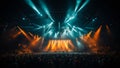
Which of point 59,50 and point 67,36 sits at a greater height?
point 67,36

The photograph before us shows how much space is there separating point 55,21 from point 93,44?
6748 mm

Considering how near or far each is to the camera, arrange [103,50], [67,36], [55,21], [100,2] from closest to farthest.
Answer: [100,2] < [55,21] < [103,50] < [67,36]

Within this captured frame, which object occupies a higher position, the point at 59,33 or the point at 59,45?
the point at 59,33

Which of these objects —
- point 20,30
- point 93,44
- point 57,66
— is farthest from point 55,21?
point 57,66

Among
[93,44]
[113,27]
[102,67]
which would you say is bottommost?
[102,67]

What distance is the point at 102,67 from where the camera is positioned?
27.4ft

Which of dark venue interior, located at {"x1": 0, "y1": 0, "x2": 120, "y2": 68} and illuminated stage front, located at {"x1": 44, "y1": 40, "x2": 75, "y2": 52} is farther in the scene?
illuminated stage front, located at {"x1": 44, "y1": 40, "x2": 75, "y2": 52}

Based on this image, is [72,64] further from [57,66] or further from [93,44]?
[93,44]

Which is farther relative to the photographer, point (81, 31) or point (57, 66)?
point (81, 31)

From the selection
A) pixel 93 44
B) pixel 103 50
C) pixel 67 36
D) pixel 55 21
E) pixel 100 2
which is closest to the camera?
pixel 100 2

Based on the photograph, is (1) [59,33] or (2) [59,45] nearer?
(1) [59,33]

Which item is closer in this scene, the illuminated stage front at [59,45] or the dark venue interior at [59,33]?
the dark venue interior at [59,33]

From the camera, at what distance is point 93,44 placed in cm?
2289

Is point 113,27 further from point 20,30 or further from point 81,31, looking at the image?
point 20,30
